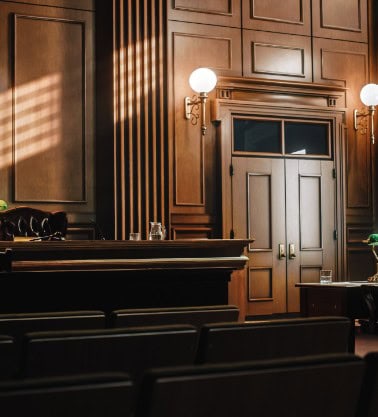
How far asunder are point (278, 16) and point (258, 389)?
21.7 feet

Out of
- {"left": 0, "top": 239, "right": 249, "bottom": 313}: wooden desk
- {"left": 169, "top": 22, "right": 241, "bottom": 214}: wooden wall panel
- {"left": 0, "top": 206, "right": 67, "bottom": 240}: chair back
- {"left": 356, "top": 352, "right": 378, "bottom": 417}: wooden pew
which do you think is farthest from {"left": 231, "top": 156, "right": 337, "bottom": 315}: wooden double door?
{"left": 356, "top": 352, "right": 378, "bottom": 417}: wooden pew

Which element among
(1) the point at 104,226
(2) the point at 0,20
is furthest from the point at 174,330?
(2) the point at 0,20

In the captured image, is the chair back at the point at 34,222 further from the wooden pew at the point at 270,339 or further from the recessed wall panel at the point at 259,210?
the wooden pew at the point at 270,339

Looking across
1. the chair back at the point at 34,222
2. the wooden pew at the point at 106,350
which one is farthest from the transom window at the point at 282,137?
the wooden pew at the point at 106,350

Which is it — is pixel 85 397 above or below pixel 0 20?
below

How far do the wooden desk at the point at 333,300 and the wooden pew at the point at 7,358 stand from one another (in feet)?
10.6

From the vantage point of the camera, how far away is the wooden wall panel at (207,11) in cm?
693

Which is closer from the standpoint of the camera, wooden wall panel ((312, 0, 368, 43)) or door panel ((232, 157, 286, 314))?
door panel ((232, 157, 286, 314))

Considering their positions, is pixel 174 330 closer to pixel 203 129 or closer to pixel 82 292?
pixel 82 292

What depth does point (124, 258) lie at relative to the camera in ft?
11.9

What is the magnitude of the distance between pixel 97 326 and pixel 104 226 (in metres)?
4.56

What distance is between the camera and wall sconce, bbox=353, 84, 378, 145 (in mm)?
7418

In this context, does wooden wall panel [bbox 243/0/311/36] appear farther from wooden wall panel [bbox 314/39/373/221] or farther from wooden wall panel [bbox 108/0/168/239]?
wooden wall panel [bbox 108/0/168/239]

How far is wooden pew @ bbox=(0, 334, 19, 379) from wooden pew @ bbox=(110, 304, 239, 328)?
479 mm
